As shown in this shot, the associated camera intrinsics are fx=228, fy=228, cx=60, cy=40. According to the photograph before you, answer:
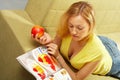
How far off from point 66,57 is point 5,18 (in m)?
0.44

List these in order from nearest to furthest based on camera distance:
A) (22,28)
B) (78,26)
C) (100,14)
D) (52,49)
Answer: (78,26)
(52,49)
(22,28)
(100,14)

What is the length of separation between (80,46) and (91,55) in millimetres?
97

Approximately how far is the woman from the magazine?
0.11ft

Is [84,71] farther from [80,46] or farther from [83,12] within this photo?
[83,12]

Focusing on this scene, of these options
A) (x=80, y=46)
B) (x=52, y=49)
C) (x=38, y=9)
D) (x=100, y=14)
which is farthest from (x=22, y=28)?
(x=100, y=14)

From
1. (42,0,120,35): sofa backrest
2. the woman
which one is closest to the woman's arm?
the woman

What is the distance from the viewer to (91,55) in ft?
3.86

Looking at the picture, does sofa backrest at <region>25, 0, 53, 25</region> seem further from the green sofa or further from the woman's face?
the woman's face

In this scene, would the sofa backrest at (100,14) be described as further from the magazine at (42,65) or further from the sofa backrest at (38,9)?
the magazine at (42,65)

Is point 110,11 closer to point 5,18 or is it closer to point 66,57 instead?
point 66,57

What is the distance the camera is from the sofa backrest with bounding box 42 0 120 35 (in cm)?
141

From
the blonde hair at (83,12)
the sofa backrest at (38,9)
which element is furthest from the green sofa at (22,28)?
the blonde hair at (83,12)

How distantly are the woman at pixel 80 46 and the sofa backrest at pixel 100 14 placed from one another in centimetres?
16

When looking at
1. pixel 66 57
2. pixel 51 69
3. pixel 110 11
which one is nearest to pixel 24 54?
pixel 51 69
